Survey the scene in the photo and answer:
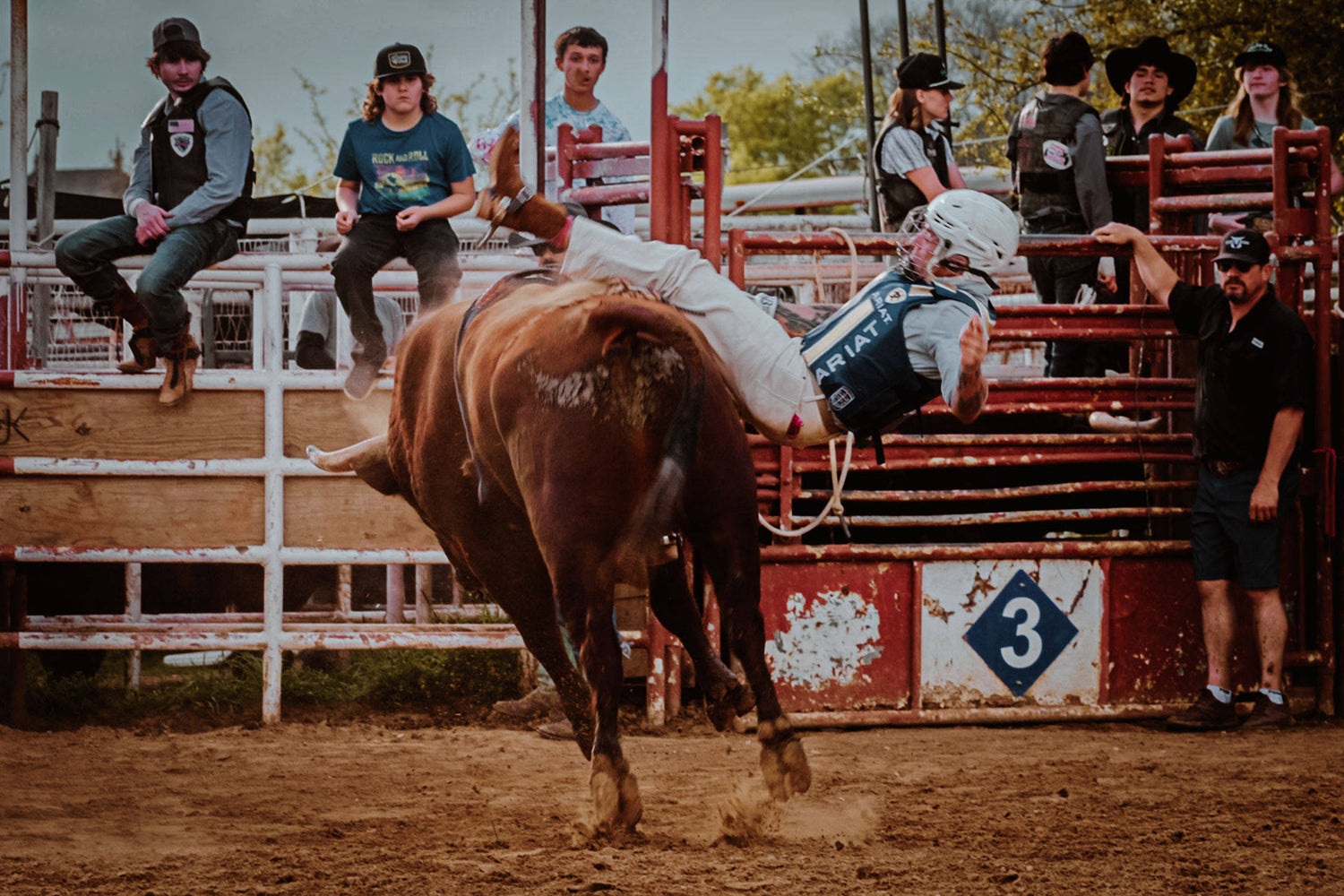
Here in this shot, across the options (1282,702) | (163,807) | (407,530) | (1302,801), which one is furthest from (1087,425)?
(163,807)

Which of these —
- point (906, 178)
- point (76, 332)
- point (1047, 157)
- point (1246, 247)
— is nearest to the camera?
point (1246, 247)

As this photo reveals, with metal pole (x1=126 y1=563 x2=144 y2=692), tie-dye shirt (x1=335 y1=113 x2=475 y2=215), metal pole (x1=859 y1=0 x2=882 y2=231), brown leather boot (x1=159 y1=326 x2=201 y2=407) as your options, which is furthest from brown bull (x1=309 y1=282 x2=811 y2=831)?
metal pole (x1=859 y1=0 x2=882 y2=231)

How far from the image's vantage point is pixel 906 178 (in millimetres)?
6469

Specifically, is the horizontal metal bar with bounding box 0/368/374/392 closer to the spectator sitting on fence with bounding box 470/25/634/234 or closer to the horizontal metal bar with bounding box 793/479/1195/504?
the spectator sitting on fence with bounding box 470/25/634/234

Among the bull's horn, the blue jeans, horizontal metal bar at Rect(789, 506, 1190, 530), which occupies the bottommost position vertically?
horizontal metal bar at Rect(789, 506, 1190, 530)

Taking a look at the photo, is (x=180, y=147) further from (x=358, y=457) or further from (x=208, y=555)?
(x=358, y=457)

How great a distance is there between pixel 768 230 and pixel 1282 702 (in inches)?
240

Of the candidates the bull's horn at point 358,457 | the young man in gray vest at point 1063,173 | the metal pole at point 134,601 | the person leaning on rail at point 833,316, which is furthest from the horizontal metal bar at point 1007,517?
the metal pole at point 134,601

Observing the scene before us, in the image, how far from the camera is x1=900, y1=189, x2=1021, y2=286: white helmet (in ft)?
12.8

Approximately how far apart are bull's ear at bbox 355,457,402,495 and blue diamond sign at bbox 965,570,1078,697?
8.76 feet

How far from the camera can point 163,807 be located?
4.53 metres

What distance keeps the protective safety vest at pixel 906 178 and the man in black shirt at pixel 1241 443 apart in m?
0.94

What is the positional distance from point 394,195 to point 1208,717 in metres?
4.19

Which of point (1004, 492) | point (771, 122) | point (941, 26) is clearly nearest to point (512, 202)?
point (1004, 492)
